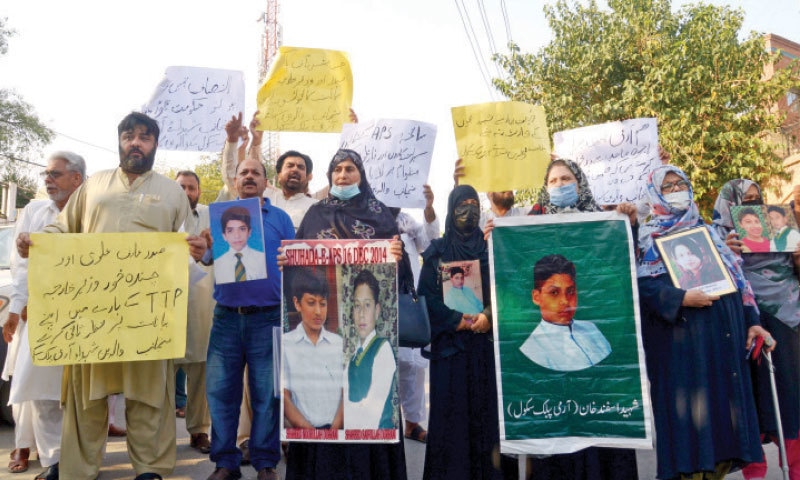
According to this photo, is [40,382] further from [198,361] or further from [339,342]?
[339,342]

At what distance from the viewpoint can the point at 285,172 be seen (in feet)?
14.7

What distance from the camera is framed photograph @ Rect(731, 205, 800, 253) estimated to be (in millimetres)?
3766

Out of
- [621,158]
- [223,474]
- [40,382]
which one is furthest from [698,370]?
[40,382]

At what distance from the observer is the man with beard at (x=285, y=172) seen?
4.54 metres

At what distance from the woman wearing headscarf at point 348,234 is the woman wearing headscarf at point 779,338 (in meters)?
2.10

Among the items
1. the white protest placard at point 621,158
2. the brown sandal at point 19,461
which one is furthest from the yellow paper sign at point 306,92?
the brown sandal at point 19,461

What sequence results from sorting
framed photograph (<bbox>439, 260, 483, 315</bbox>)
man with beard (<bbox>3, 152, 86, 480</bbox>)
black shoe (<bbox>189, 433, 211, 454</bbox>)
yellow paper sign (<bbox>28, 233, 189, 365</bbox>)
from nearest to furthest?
yellow paper sign (<bbox>28, 233, 189, 365</bbox>)
framed photograph (<bbox>439, 260, 483, 315</bbox>)
man with beard (<bbox>3, 152, 86, 480</bbox>)
black shoe (<bbox>189, 433, 211, 454</bbox>)

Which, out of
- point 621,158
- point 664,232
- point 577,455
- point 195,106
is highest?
point 195,106

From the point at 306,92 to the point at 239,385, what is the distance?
2.31 m

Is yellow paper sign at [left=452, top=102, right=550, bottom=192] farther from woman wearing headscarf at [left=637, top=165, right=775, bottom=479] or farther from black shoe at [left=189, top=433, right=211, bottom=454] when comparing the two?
black shoe at [left=189, top=433, right=211, bottom=454]

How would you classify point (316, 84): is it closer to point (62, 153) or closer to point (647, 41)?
point (62, 153)

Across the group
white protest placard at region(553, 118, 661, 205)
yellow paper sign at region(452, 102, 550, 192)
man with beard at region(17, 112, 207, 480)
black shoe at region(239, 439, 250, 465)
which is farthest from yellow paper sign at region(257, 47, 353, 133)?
black shoe at region(239, 439, 250, 465)

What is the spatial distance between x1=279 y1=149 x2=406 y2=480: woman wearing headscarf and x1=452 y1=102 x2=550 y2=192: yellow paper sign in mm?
1021

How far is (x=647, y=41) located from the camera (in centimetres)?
1216
